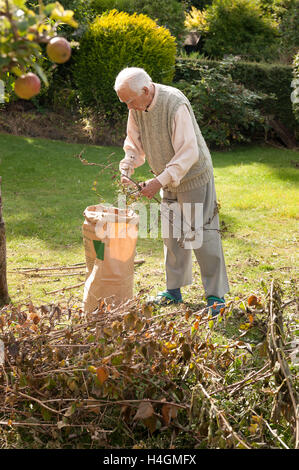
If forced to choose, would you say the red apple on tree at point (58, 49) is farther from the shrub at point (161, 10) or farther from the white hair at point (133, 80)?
the shrub at point (161, 10)

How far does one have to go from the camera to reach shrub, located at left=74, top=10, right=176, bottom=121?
10109 millimetres

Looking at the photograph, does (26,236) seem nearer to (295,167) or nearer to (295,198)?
(295,198)

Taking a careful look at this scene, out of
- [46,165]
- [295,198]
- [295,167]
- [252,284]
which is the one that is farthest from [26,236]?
[295,167]

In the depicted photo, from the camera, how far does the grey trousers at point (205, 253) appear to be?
3725 mm

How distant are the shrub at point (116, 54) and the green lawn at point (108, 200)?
4.44 feet

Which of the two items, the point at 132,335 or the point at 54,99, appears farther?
the point at 54,99

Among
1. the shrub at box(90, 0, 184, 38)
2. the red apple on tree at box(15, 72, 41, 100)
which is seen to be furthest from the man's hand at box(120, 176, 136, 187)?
the shrub at box(90, 0, 184, 38)

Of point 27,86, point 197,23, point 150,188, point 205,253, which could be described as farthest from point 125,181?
point 197,23

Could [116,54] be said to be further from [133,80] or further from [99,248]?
[99,248]

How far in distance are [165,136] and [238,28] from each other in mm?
12561

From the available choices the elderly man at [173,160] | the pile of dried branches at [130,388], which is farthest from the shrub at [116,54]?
the pile of dried branches at [130,388]

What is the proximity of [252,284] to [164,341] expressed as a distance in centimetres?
219

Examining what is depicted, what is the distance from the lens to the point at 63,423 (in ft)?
6.65

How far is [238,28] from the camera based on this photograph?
14.8 metres
